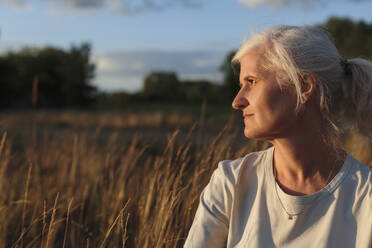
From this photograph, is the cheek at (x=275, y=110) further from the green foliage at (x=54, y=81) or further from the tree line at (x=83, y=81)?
the green foliage at (x=54, y=81)

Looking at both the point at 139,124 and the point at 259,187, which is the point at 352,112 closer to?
the point at 259,187

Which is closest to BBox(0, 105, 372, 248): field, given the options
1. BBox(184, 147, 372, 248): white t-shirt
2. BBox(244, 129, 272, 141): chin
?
BBox(184, 147, 372, 248): white t-shirt

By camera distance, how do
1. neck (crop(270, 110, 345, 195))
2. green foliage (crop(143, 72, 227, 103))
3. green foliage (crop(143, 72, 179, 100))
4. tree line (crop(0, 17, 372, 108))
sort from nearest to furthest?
neck (crop(270, 110, 345, 195)) < tree line (crop(0, 17, 372, 108)) < green foliage (crop(143, 72, 227, 103)) < green foliage (crop(143, 72, 179, 100))

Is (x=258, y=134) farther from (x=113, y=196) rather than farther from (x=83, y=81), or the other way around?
(x=83, y=81)

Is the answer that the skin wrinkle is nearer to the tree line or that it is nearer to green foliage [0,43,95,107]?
the tree line

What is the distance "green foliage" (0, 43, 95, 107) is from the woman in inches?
850

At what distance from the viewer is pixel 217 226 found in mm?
1479

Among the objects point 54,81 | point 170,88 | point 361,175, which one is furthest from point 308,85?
point 170,88

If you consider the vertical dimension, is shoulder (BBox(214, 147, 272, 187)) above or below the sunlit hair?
below

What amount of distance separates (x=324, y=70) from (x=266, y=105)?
0.89ft

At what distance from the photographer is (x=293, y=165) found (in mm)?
1482

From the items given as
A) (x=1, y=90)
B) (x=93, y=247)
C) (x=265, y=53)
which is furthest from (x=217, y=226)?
(x=1, y=90)

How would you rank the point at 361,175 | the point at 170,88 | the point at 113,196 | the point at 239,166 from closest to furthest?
the point at 361,175 < the point at 239,166 < the point at 113,196 < the point at 170,88

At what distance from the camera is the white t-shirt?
1.35m
